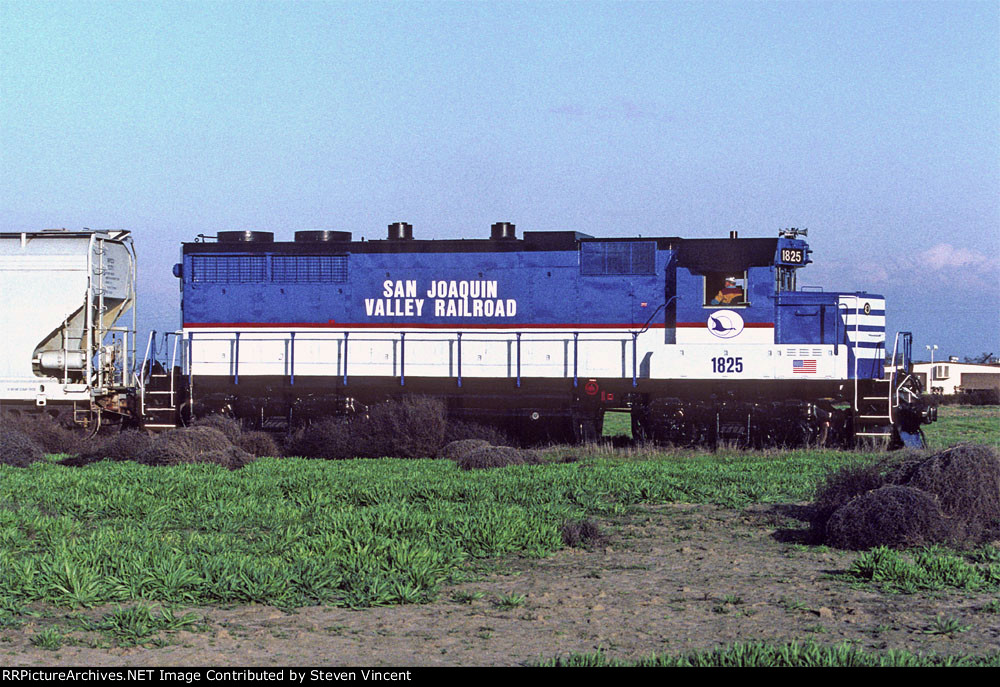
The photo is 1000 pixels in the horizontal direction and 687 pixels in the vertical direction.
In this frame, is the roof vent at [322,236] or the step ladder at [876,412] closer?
the step ladder at [876,412]

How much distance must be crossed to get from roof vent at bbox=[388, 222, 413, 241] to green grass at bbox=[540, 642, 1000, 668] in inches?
582

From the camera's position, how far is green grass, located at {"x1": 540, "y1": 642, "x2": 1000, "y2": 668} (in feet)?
17.2

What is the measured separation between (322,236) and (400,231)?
150 cm

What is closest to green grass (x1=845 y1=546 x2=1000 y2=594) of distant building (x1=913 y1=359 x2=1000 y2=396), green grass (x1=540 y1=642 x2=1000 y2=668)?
green grass (x1=540 y1=642 x2=1000 y2=668)

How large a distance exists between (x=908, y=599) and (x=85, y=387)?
16.0 meters

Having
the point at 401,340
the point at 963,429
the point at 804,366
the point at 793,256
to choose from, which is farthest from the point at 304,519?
the point at 963,429

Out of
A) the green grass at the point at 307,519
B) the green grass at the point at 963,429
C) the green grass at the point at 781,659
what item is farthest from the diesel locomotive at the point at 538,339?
the green grass at the point at 781,659

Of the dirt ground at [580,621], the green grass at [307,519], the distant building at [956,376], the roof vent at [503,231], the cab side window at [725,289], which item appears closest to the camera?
the dirt ground at [580,621]

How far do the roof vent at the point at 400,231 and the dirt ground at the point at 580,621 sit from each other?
11922 millimetres

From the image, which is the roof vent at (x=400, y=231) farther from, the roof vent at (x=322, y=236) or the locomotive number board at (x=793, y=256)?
the locomotive number board at (x=793, y=256)

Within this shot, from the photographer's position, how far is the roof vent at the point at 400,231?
19.7 m

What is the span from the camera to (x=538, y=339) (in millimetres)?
18984

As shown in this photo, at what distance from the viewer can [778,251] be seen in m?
18.3
